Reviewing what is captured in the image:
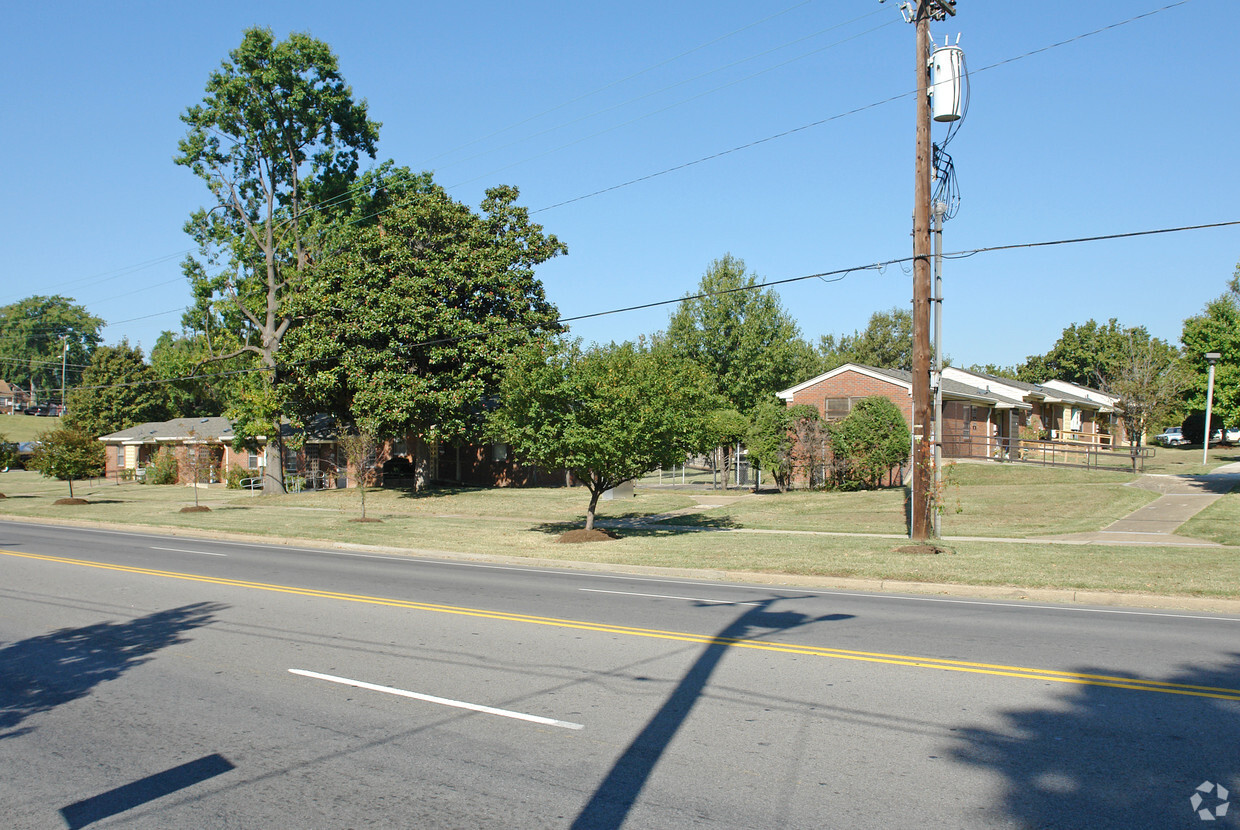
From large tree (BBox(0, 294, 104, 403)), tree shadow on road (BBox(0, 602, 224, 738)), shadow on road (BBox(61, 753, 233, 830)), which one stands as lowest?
tree shadow on road (BBox(0, 602, 224, 738))

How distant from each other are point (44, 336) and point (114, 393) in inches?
3036

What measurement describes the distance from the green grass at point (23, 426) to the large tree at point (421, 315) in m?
63.1

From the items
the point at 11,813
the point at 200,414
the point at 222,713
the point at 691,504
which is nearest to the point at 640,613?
the point at 222,713

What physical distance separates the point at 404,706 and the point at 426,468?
38.6 m

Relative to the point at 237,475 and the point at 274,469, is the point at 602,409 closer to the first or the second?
the point at 274,469

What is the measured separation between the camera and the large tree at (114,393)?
236ft

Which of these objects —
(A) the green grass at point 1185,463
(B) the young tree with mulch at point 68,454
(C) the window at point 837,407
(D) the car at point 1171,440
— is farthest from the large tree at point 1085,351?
(B) the young tree with mulch at point 68,454

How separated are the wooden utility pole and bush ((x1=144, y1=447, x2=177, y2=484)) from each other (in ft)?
164

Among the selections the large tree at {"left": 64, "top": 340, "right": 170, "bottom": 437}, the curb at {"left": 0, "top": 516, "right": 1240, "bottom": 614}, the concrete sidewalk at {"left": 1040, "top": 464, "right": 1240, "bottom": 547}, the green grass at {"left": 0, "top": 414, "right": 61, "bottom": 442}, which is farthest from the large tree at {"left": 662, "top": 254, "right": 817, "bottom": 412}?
the green grass at {"left": 0, "top": 414, "right": 61, "bottom": 442}

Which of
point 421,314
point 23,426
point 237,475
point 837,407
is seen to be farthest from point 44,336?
point 837,407

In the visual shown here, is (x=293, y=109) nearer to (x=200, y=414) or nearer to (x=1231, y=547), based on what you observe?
(x=1231, y=547)

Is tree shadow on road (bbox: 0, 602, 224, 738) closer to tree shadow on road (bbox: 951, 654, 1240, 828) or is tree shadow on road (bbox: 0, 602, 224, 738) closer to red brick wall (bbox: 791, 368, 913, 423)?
tree shadow on road (bbox: 951, 654, 1240, 828)

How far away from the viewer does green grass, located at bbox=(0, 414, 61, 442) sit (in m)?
88.2

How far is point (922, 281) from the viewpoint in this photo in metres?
16.7
